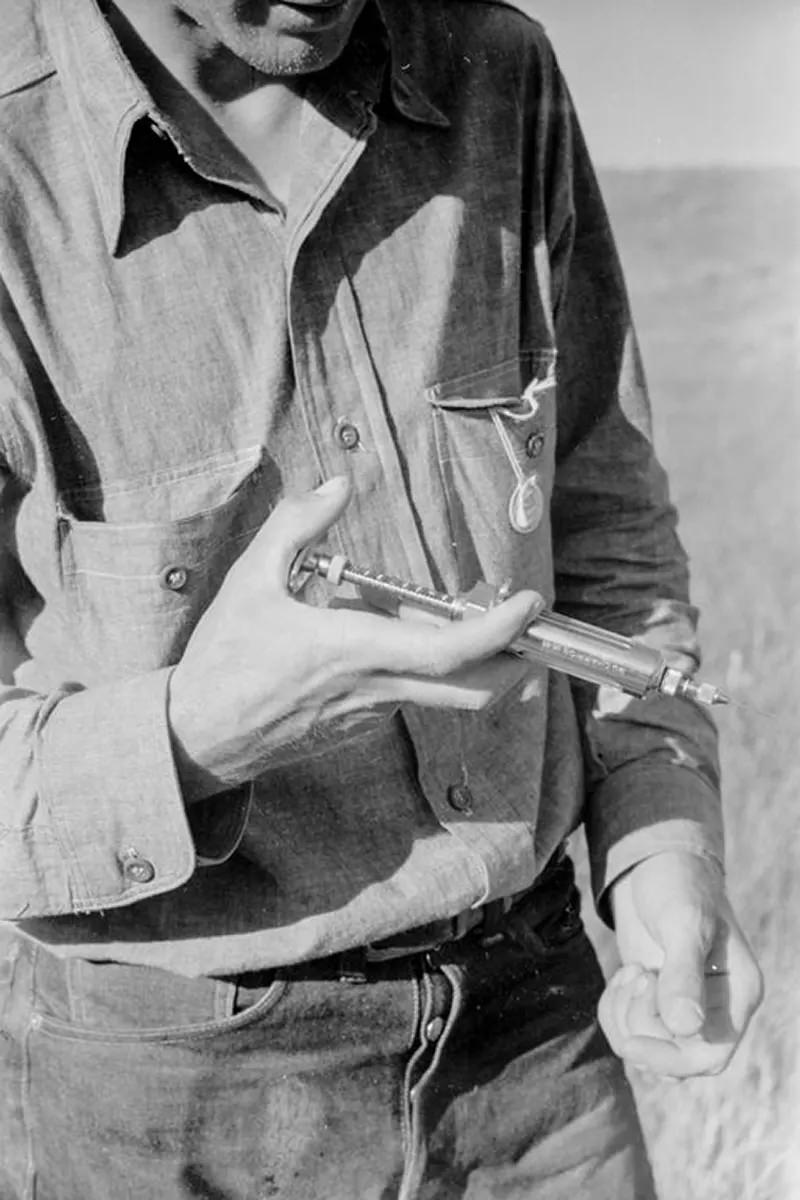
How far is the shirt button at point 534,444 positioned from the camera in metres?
1.70

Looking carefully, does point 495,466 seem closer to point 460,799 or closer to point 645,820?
point 460,799

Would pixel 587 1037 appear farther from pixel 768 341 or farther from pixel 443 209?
pixel 768 341

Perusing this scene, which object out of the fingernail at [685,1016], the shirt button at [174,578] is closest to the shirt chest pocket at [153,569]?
the shirt button at [174,578]

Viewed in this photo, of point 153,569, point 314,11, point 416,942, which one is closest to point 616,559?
point 416,942

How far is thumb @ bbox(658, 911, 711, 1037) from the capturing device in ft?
5.01

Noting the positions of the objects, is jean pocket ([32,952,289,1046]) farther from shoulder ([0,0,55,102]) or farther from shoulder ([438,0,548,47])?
shoulder ([438,0,548,47])

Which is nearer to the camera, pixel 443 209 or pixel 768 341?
pixel 443 209

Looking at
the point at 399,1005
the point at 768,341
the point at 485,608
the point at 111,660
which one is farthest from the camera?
the point at 768,341

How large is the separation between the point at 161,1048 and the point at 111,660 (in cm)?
41

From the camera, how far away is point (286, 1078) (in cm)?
163

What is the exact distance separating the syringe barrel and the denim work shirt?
0.18 metres

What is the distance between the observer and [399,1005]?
1.65 metres

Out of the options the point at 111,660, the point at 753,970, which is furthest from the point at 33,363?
the point at 753,970

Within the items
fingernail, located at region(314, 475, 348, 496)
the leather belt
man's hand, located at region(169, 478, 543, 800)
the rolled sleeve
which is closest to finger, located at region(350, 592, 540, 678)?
man's hand, located at region(169, 478, 543, 800)
